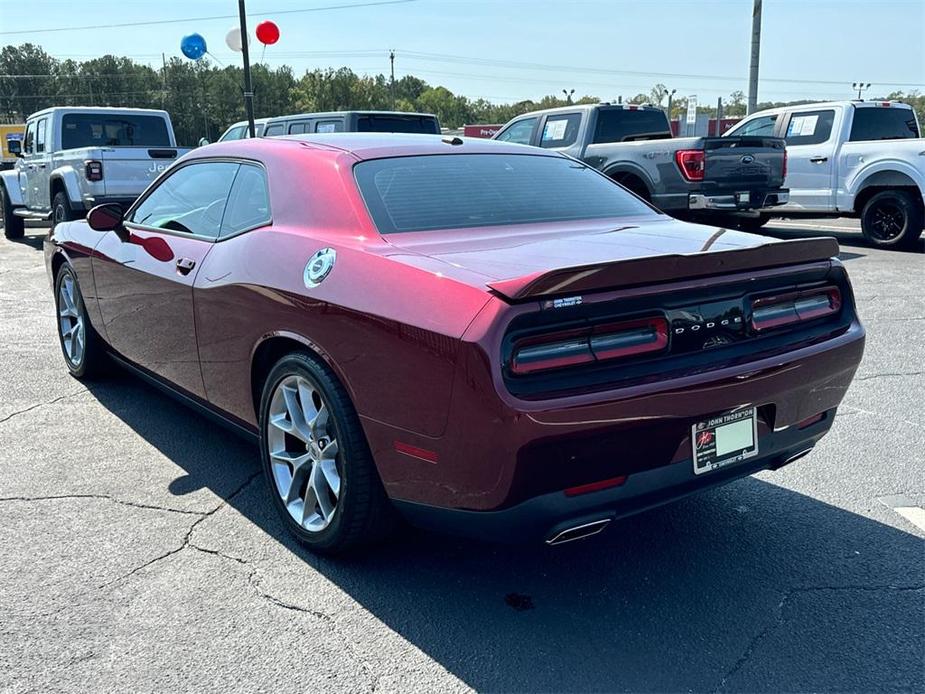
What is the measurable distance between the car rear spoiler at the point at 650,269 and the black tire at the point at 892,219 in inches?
369

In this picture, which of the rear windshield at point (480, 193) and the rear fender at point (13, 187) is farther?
the rear fender at point (13, 187)

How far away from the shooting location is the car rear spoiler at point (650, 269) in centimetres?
244

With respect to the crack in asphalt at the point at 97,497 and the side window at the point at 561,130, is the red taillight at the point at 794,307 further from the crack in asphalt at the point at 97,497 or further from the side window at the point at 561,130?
the side window at the point at 561,130

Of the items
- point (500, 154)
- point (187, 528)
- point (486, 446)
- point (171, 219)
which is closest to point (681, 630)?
point (486, 446)

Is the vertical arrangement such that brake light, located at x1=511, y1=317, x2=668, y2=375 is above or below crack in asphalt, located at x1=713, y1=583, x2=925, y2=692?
above

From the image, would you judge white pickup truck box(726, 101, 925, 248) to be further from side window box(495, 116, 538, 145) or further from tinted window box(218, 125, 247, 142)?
tinted window box(218, 125, 247, 142)

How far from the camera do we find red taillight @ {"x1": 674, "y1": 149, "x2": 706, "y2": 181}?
10398 mm

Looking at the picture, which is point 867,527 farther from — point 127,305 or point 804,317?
point 127,305

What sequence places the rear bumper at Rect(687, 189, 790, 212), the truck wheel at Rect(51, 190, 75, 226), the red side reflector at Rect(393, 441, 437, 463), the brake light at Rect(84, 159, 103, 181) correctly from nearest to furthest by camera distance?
the red side reflector at Rect(393, 441, 437, 463), the rear bumper at Rect(687, 189, 790, 212), the brake light at Rect(84, 159, 103, 181), the truck wheel at Rect(51, 190, 75, 226)

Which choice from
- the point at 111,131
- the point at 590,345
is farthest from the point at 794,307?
the point at 111,131

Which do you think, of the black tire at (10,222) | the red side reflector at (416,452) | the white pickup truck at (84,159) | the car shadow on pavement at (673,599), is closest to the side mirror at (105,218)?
the car shadow on pavement at (673,599)

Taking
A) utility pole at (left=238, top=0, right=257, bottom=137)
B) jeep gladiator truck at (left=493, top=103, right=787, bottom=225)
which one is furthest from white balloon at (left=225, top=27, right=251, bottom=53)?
jeep gladiator truck at (left=493, top=103, right=787, bottom=225)

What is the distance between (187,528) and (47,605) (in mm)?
674

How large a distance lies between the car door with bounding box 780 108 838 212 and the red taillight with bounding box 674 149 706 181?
8.43 feet
